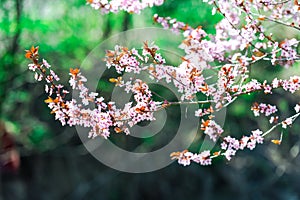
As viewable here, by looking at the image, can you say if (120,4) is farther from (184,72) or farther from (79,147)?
(79,147)

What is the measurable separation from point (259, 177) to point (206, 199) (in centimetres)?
48

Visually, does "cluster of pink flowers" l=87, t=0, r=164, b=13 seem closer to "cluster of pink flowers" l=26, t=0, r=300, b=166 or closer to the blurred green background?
"cluster of pink flowers" l=26, t=0, r=300, b=166

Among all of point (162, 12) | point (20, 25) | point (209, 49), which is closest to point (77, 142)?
point (20, 25)

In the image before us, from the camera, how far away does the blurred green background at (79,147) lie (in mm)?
4391

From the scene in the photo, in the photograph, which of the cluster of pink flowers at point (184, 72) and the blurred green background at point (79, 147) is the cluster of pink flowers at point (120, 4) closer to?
the cluster of pink flowers at point (184, 72)

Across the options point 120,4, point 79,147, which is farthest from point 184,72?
point 79,147

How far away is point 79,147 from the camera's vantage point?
4828mm

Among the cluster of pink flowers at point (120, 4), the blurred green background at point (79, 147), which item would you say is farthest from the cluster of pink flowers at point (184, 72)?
the blurred green background at point (79, 147)

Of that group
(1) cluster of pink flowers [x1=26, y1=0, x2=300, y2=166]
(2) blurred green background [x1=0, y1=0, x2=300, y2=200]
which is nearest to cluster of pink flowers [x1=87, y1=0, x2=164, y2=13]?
(1) cluster of pink flowers [x1=26, y1=0, x2=300, y2=166]

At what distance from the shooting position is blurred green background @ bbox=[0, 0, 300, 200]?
14.4ft

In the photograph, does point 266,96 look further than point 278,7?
Yes

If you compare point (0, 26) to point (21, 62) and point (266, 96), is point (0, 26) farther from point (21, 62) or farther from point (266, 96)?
point (266, 96)

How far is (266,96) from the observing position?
4.71 meters

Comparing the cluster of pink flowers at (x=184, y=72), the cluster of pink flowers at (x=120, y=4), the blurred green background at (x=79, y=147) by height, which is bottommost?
the cluster of pink flowers at (x=184, y=72)
